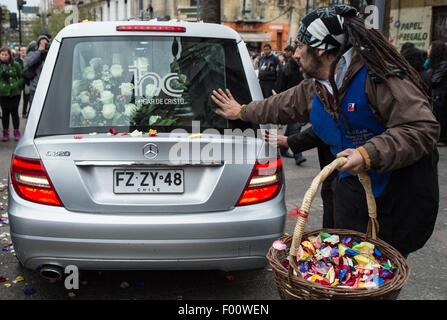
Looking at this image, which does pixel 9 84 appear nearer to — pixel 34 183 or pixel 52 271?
pixel 34 183

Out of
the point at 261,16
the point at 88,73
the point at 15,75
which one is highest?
the point at 261,16

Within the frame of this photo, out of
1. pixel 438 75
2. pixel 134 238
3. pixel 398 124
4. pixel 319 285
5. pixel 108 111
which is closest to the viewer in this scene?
pixel 319 285

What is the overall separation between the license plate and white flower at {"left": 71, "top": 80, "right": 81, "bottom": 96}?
65cm

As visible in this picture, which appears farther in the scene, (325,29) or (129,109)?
(129,109)

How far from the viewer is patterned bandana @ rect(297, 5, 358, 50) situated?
2373 millimetres

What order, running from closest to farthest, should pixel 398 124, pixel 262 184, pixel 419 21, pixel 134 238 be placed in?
pixel 398 124, pixel 134 238, pixel 262 184, pixel 419 21

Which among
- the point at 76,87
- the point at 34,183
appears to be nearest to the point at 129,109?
the point at 76,87

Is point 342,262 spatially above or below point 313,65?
below

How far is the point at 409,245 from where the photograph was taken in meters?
2.45

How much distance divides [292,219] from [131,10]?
54596 millimetres

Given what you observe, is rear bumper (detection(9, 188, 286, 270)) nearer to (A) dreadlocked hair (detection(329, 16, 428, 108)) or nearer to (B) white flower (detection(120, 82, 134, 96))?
(B) white flower (detection(120, 82, 134, 96))

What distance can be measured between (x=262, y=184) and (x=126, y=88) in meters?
1.05

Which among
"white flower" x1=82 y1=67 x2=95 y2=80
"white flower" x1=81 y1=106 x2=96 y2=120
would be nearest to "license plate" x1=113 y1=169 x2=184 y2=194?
"white flower" x1=81 y1=106 x2=96 y2=120

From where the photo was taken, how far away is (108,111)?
3.41 m
